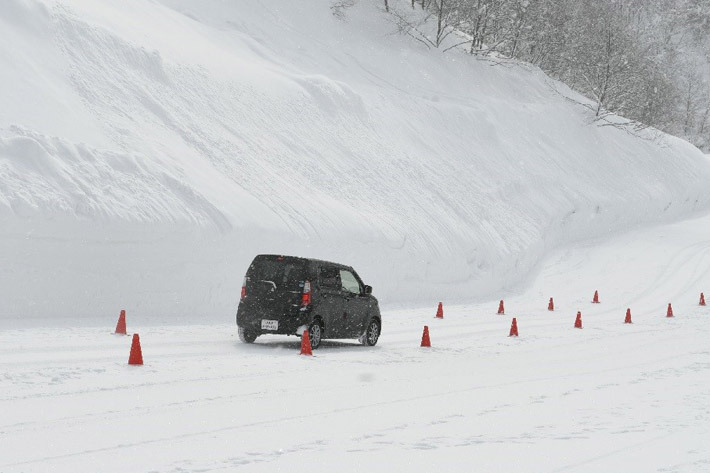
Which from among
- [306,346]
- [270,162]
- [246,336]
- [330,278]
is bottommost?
[306,346]

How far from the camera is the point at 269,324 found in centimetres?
1532

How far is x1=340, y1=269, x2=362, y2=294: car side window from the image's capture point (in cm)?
1684

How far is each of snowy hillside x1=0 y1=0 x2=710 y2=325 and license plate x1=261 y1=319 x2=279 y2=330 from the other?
405 cm

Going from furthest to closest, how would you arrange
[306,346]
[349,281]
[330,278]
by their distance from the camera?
[349,281]
[330,278]
[306,346]

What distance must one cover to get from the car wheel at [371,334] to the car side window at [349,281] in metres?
0.64

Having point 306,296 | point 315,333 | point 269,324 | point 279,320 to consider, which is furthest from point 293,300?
point 315,333

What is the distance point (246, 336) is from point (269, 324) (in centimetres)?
72

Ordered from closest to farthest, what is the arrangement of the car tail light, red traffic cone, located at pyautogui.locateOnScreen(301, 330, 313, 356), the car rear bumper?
red traffic cone, located at pyautogui.locateOnScreen(301, 330, 313, 356) → the car rear bumper → the car tail light

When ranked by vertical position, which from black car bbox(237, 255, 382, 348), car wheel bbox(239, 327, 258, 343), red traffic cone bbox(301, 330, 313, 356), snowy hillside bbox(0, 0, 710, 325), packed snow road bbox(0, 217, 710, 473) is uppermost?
snowy hillside bbox(0, 0, 710, 325)

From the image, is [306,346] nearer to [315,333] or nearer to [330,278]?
[315,333]

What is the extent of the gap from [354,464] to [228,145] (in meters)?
20.5

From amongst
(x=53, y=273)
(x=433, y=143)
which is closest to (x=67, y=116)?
(x=53, y=273)

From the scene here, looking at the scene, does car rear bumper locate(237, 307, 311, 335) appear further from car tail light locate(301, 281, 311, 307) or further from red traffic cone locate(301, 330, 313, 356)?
red traffic cone locate(301, 330, 313, 356)

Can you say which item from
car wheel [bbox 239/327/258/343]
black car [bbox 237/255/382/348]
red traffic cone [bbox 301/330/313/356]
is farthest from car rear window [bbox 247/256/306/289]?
red traffic cone [bbox 301/330/313/356]
